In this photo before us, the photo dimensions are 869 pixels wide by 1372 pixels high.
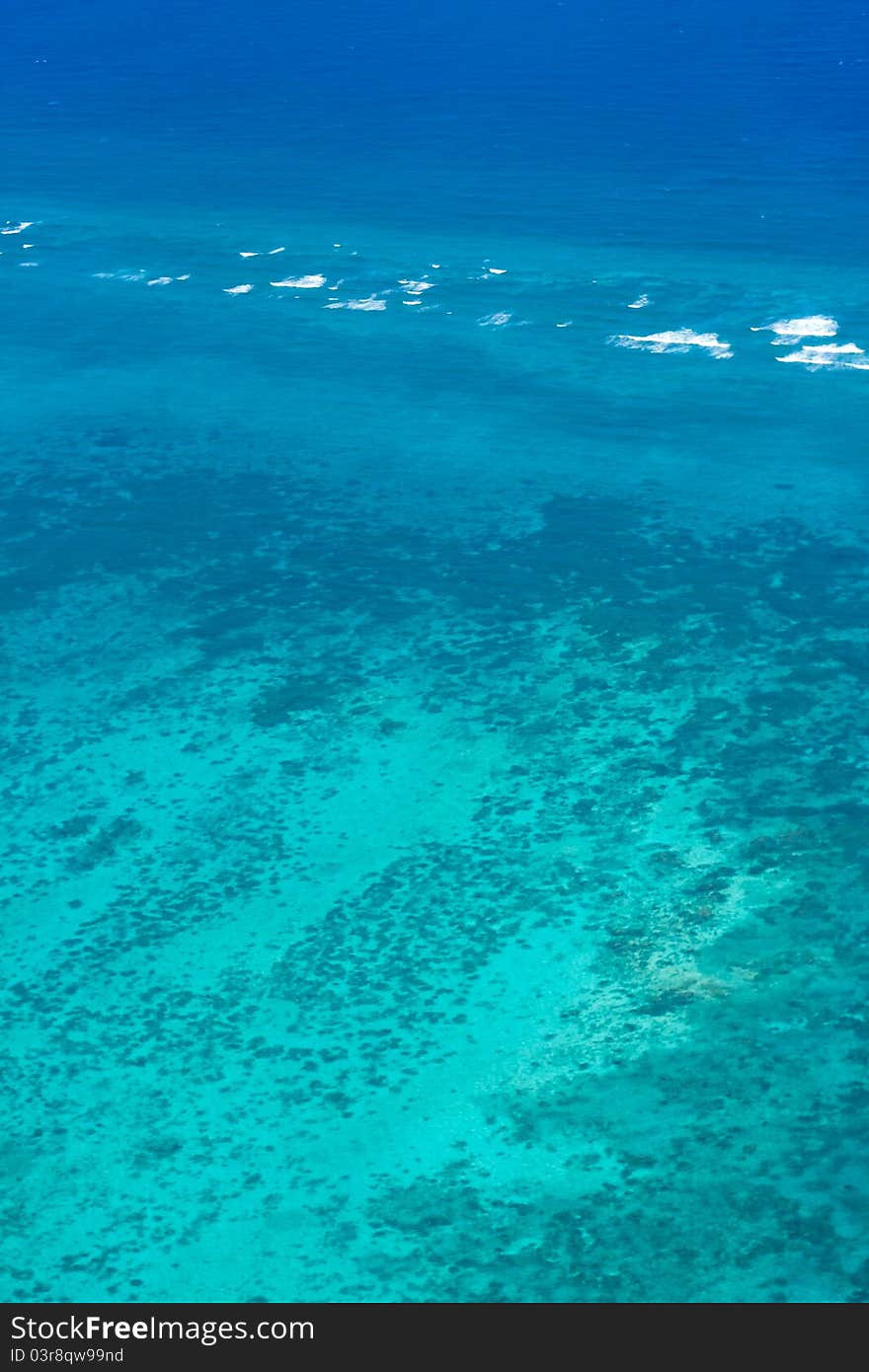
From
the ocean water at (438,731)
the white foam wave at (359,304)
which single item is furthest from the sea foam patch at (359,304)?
the ocean water at (438,731)

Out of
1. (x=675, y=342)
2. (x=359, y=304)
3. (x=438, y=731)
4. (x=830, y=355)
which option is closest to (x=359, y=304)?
(x=359, y=304)

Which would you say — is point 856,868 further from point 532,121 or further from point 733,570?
point 532,121

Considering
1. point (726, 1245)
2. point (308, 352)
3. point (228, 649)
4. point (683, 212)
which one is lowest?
point (726, 1245)

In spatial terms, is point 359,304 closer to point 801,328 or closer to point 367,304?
point 367,304

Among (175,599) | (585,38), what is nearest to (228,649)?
(175,599)

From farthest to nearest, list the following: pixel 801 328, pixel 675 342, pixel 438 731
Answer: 1. pixel 801 328
2. pixel 675 342
3. pixel 438 731

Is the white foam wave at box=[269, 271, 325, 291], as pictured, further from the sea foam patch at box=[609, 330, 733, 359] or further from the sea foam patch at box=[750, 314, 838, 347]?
the sea foam patch at box=[750, 314, 838, 347]
